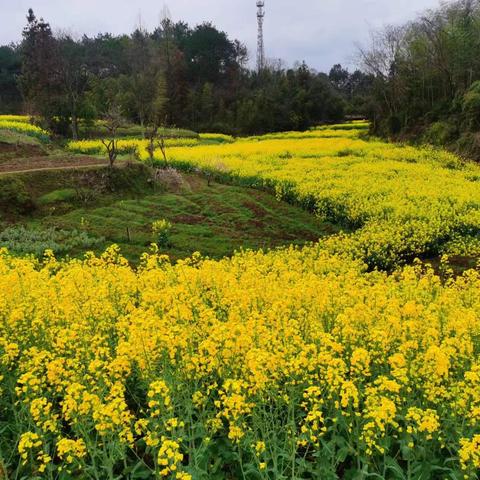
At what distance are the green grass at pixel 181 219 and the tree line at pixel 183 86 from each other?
27.5m

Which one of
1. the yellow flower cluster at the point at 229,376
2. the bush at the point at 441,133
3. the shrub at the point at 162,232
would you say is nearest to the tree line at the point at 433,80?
the bush at the point at 441,133


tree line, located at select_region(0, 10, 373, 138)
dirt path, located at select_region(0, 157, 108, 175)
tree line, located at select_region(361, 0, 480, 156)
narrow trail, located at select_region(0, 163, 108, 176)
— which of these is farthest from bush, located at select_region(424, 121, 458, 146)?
narrow trail, located at select_region(0, 163, 108, 176)

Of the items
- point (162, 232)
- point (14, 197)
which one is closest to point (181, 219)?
point (162, 232)

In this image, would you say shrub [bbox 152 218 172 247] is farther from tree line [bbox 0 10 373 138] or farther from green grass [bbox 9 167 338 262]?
tree line [bbox 0 10 373 138]

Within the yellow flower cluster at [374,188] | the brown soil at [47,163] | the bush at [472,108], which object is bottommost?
the yellow flower cluster at [374,188]

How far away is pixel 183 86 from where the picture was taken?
65312mm

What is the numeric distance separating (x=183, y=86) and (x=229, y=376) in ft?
210

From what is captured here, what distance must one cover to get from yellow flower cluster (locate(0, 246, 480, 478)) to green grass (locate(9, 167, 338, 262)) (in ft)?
26.4

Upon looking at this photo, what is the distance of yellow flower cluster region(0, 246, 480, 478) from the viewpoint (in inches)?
168

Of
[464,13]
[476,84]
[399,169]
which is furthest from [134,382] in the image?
[464,13]

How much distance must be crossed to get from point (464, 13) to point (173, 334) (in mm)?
56110

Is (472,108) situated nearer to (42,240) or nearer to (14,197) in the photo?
(14,197)

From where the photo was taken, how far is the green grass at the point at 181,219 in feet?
54.2

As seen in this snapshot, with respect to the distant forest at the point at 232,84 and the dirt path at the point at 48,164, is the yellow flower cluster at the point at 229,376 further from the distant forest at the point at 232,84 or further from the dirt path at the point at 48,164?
the distant forest at the point at 232,84
